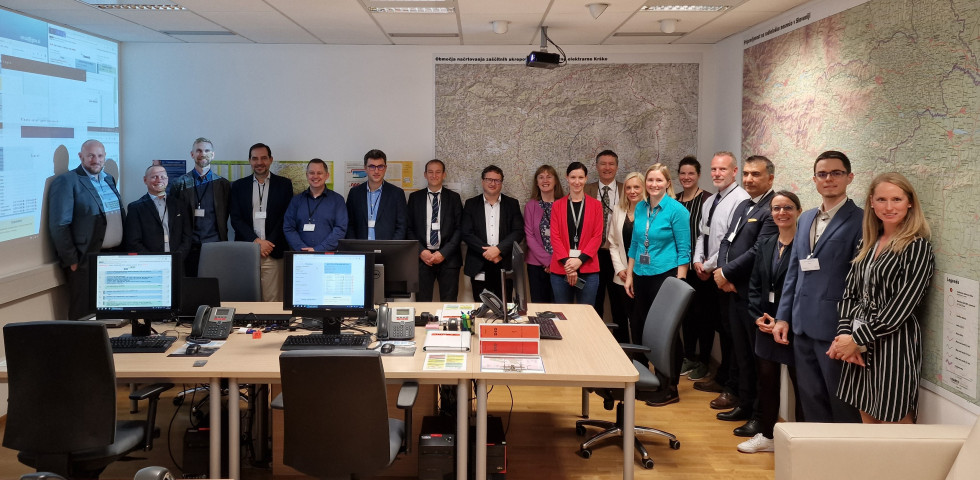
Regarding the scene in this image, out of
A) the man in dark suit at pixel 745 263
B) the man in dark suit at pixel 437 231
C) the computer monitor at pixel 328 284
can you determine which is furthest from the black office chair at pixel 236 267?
the man in dark suit at pixel 745 263

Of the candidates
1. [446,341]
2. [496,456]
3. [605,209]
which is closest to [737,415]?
[496,456]

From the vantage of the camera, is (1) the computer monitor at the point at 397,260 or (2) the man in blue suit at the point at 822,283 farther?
(1) the computer monitor at the point at 397,260

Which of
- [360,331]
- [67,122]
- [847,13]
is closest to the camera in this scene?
[360,331]

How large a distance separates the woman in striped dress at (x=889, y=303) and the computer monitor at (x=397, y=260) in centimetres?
241

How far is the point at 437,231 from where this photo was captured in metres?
6.72

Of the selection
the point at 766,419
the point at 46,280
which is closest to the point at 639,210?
the point at 766,419

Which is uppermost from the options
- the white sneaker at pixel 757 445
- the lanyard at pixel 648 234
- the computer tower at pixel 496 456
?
the lanyard at pixel 648 234

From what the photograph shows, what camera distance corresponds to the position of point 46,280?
541 cm

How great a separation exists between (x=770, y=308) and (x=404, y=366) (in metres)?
2.38

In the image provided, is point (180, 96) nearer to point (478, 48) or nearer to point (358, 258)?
point (478, 48)

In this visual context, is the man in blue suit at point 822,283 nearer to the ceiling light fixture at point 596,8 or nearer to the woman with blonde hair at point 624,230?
the woman with blonde hair at point 624,230

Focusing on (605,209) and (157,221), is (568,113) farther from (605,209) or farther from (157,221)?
(157,221)

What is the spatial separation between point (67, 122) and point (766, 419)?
18.8 feet

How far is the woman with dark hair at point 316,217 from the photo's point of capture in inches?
254
